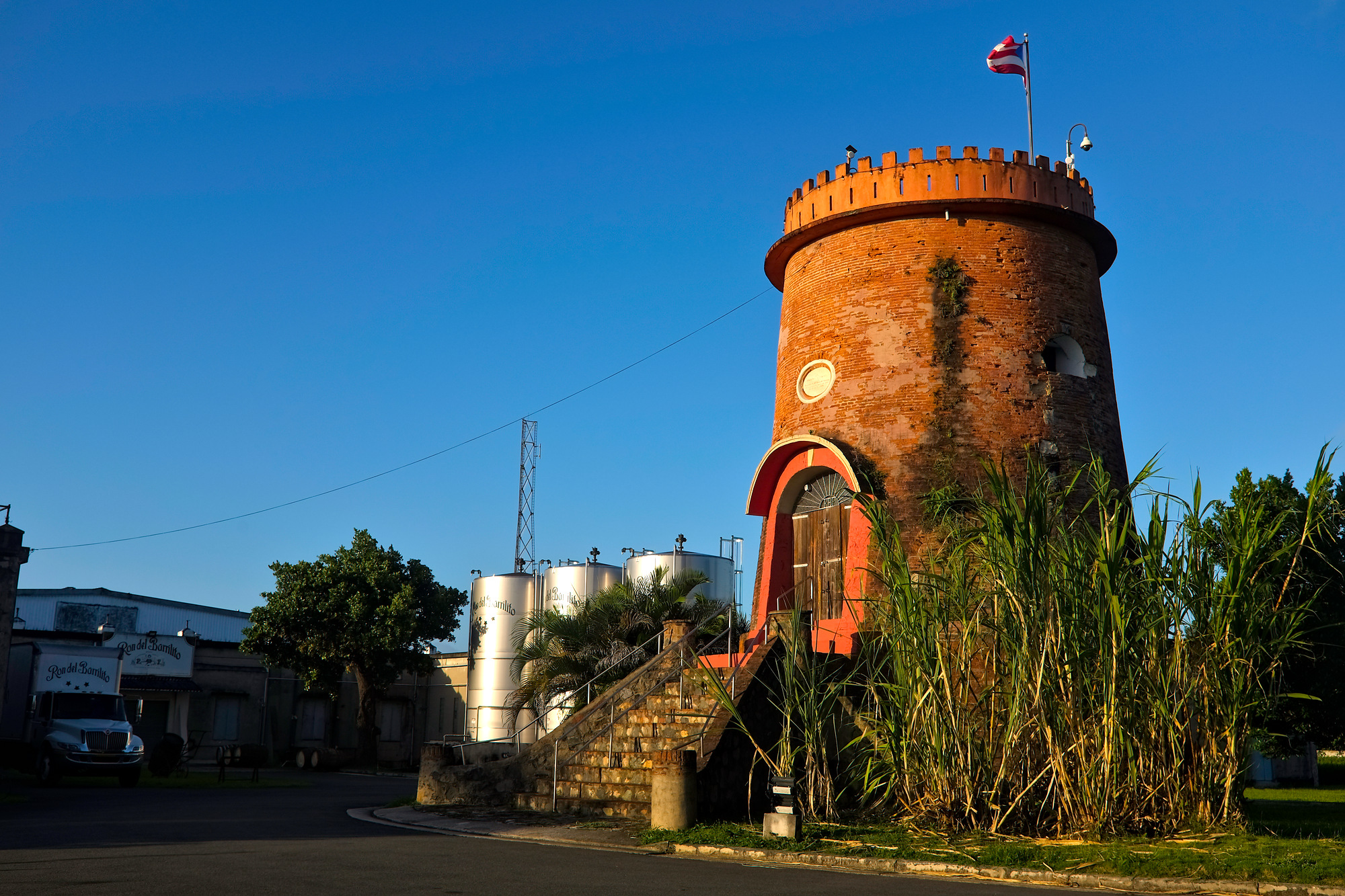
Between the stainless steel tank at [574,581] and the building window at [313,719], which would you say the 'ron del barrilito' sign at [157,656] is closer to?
the building window at [313,719]

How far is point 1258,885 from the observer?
870 centimetres

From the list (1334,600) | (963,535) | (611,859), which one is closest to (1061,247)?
(963,535)

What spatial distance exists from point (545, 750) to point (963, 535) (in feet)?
21.6

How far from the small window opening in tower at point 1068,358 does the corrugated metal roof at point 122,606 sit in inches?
1347

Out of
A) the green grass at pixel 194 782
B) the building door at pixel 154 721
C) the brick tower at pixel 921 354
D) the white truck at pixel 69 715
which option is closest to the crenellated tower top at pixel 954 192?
the brick tower at pixel 921 354

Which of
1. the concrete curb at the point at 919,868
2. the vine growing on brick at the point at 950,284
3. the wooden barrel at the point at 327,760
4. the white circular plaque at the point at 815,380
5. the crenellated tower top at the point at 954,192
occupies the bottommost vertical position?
the wooden barrel at the point at 327,760

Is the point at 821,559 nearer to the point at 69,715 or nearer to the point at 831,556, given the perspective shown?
the point at 831,556

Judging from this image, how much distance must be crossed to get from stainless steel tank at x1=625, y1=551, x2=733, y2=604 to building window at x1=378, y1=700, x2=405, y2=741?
10763mm

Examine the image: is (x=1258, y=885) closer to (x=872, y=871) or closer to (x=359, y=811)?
(x=872, y=871)

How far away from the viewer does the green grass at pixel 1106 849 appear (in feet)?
29.8

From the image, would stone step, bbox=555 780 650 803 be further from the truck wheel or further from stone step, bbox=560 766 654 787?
the truck wheel

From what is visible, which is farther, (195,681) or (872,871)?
(195,681)

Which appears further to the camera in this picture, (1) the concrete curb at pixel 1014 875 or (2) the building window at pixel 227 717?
(2) the building window at pixel 227 717

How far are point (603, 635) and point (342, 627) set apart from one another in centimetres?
1514
